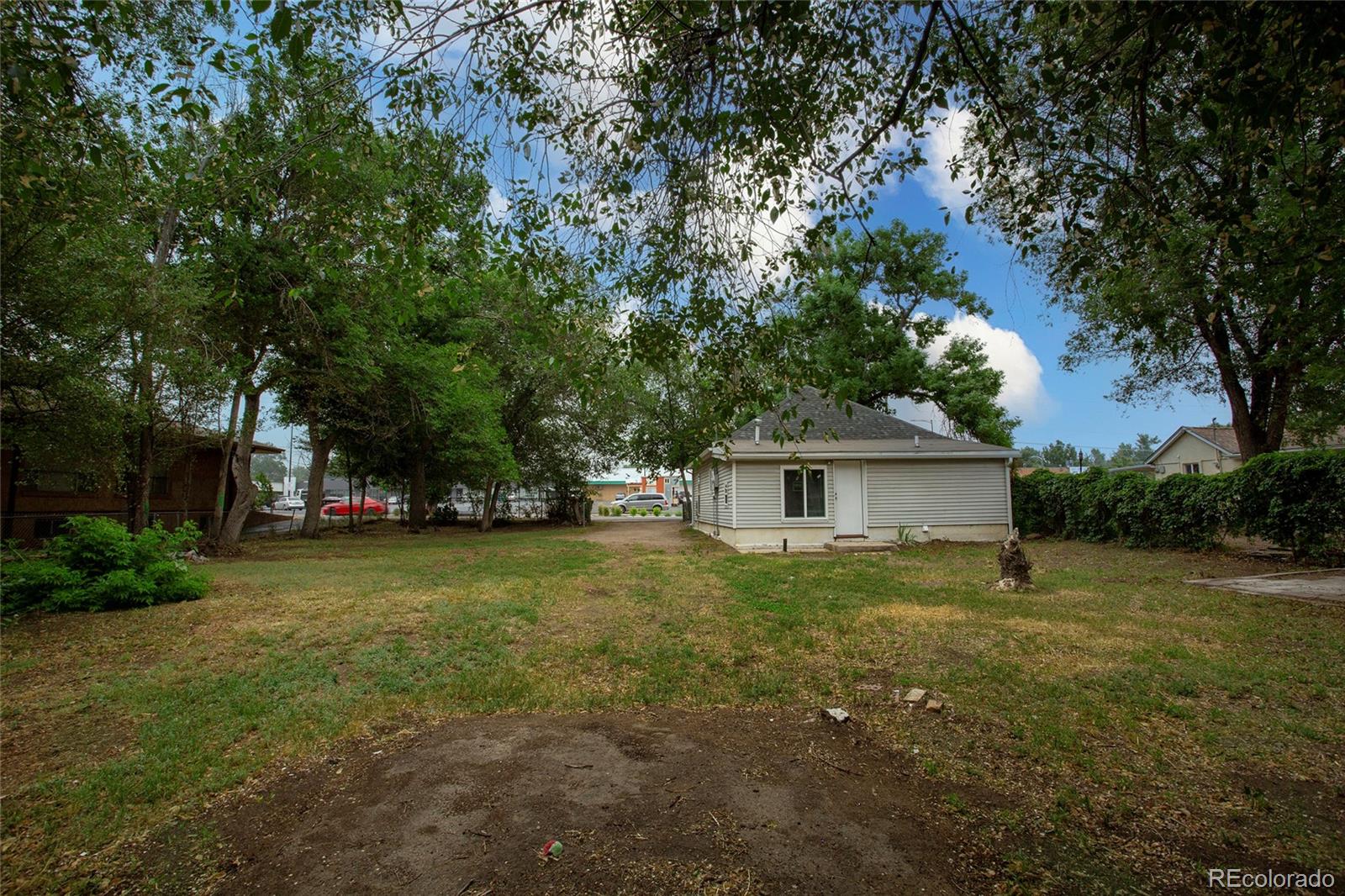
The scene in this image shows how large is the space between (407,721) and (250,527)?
23350 mm

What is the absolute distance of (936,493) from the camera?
16.7 metres

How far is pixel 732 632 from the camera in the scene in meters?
6.45

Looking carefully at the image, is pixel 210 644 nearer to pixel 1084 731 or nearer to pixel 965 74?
pixel 1084 731

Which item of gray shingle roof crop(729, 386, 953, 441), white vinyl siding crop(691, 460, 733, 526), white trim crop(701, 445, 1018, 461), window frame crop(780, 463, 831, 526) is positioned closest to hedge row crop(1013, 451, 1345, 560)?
white trim crop(701, 445, 1018, 461)

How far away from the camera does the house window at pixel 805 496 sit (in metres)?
16.0

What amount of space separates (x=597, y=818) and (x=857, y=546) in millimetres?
13677

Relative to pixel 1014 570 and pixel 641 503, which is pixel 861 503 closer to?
pixel 1014 570

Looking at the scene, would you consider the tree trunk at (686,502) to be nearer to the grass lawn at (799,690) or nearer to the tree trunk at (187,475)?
the tree trunk at (187,475)

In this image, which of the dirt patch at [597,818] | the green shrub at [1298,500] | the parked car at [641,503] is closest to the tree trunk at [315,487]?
the dirt patch at [597,818]

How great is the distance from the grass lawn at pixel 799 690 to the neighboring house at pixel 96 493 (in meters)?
6.47

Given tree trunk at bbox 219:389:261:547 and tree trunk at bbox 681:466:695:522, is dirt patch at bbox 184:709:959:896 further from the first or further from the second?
tree trunk at bbox 681:466:695:522

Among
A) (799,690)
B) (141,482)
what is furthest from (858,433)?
(141,482)

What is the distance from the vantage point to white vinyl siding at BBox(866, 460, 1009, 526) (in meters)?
16.5

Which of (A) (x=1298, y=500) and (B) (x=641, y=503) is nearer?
(A) (x=1298, y=500)
